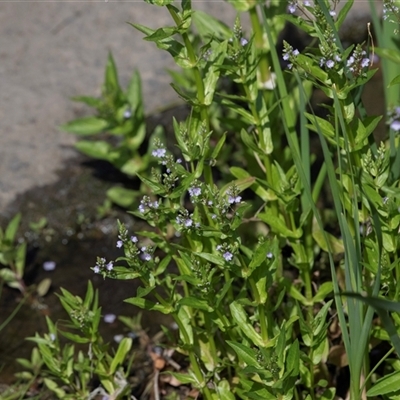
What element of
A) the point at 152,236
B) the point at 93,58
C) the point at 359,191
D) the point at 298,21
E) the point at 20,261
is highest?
the point at 298,21

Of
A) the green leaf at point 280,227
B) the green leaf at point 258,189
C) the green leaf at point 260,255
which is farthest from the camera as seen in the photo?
the green leaf at point 258,189

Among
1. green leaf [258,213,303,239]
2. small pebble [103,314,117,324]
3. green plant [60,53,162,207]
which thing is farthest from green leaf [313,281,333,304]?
green plant [60,53,162,207]

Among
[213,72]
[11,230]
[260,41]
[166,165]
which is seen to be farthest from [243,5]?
[11,230]

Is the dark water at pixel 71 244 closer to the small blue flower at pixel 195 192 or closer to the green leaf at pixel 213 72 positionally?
the green leaf at pixel 213 72

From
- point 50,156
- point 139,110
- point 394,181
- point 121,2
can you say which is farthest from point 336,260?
point 121,2

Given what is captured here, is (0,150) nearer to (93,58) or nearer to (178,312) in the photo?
(93,58)

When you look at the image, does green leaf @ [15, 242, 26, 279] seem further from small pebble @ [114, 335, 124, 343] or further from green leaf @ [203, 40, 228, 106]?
green leaf @ [203, 40, 228, 106]

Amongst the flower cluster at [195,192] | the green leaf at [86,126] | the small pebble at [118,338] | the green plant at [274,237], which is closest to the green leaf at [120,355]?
the green plant at [274,237]
